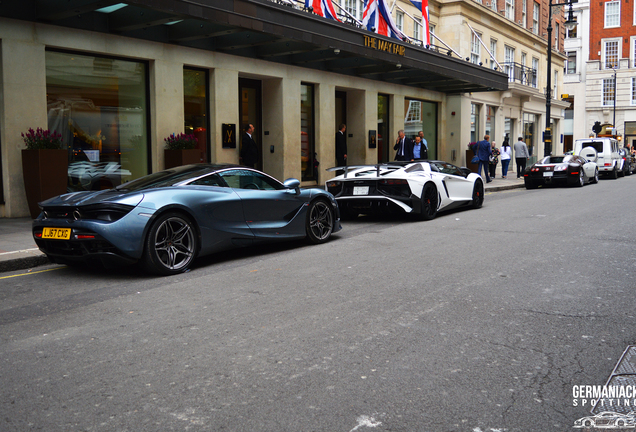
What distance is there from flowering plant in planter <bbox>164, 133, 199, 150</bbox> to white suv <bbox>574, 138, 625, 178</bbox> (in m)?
20.6

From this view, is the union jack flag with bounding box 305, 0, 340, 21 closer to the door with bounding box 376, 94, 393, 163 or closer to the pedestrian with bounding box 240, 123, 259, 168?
the pedestrian with bounding box 240, 123, 259, 168

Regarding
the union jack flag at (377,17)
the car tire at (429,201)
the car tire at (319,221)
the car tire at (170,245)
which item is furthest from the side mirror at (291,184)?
the union jack flag at (377,17)

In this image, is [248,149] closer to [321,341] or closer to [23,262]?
→ [23,262]

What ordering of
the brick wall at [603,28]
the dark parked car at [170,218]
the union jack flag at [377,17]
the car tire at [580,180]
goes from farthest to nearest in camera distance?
the brick wall at [603,28], the car tire at [580,180], the union jack flag at [377,17], the dark parked car at [170,218]

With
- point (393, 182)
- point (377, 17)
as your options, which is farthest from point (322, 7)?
point (393, 182)

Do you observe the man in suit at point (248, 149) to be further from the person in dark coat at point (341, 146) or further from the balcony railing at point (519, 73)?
the balcony railing at point (519, 73)

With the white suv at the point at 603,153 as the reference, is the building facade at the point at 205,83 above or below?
above

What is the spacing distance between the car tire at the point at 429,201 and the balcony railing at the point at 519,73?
23.3 meters

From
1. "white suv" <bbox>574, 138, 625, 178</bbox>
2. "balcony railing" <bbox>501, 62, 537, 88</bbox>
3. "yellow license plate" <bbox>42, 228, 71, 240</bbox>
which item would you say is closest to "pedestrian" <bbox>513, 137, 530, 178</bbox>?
"white suv" <bbox>574, 138, 625, 178</bbox>

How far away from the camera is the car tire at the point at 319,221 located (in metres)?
8.78

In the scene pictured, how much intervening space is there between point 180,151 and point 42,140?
3.29 m

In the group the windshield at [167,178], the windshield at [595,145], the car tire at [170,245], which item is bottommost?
the car tire at [170,245]

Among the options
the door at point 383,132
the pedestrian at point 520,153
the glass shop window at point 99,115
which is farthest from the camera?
the pedestrian at point 520,153

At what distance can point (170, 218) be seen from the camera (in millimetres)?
6645
